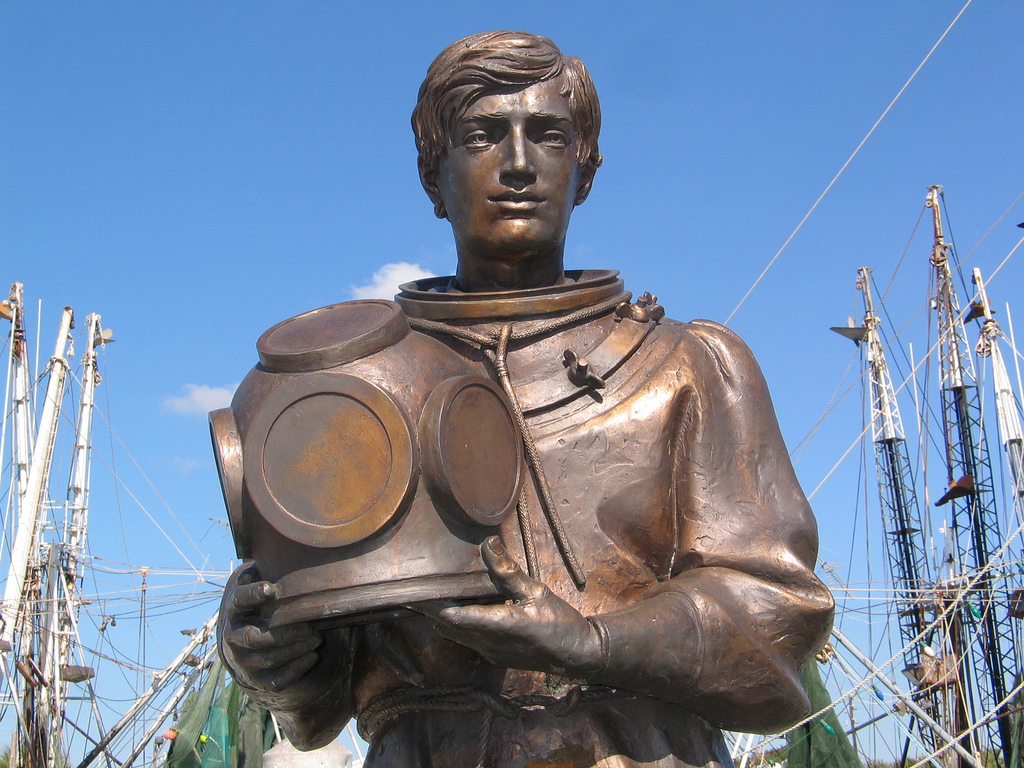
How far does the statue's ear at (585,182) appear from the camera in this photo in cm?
410

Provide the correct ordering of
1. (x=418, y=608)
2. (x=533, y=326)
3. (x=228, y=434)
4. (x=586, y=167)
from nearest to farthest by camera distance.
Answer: (x=418, y=608)
(x=228, y=434)
(x=533, y=326)
(x=586, y=167)

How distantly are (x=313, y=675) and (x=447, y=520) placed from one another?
2.64ft

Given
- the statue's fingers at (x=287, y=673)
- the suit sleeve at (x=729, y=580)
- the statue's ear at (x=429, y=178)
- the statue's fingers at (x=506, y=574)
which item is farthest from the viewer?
the statue's ear at (x=429, y=178)

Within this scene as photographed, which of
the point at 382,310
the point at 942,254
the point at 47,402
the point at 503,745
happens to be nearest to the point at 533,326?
the point at 382,310

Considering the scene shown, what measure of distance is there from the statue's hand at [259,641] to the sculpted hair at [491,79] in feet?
5.30

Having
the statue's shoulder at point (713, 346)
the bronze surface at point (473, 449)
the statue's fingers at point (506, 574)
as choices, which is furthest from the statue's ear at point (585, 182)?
the statue's fingers at point (506, 574)

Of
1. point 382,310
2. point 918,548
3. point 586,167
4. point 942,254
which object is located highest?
point 942,254

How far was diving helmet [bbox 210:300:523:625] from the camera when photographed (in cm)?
284

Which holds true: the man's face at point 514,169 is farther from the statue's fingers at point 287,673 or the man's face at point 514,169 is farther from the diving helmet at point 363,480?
the statue's fingers at point 287,673

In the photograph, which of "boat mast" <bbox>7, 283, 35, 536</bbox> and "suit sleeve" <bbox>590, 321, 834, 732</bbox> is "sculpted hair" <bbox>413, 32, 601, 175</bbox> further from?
"boat mast" <bbox>7, 283, 35, 536</bbox>

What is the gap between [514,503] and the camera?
Result: 10.3 ft

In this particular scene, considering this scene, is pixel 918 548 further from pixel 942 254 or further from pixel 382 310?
pixel 382 310

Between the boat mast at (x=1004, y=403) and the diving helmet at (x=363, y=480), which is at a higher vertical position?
the boat mast at (x=1004, y=403)

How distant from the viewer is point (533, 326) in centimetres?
372
